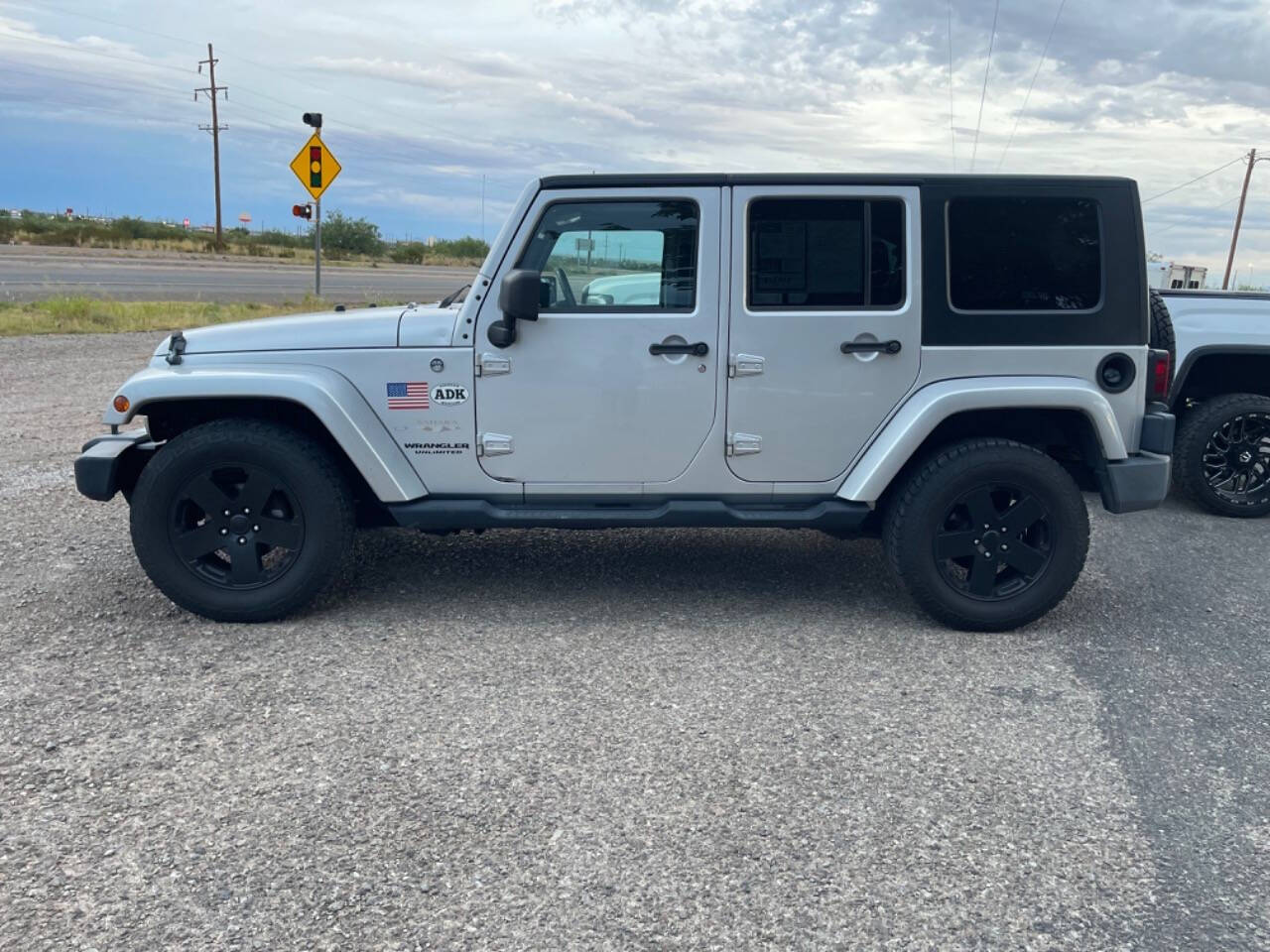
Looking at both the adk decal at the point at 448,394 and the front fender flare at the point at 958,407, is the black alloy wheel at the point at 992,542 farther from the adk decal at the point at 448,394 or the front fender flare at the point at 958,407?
the adk decal at the point at 448,394

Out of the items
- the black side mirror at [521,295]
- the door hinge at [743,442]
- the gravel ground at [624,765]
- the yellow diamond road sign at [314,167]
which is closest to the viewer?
the gravel ground at [624,765]

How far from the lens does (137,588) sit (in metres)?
5.31

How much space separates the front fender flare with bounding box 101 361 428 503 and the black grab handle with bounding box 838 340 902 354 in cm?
195

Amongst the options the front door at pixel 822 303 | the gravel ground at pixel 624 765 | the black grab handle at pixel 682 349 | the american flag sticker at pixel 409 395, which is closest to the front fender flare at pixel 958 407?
the front door at pixel 822 303

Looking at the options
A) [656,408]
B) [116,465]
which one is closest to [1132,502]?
[656,408]

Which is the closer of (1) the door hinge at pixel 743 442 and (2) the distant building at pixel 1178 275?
(1) the door hinge at pixel 743 442

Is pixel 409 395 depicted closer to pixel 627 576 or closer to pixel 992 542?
pixel 627 576

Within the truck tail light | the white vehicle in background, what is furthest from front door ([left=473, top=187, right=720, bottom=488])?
the white vehicle in background

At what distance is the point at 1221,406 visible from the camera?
7.36 meters

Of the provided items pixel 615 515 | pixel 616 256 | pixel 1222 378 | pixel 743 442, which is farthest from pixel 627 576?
pixel 1222 378

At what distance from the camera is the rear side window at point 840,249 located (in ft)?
15.9

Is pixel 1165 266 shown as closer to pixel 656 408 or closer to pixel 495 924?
pixel 656 408

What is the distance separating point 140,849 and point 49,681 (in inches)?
54.5

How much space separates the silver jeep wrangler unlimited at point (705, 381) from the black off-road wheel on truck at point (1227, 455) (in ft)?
9.06
